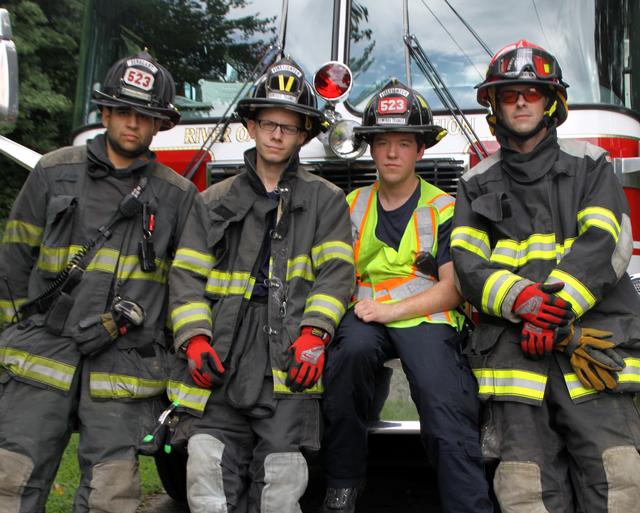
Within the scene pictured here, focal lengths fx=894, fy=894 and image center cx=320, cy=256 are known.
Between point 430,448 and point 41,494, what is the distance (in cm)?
144

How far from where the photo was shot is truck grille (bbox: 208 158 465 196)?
4.02m

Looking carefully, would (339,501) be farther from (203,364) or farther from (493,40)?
(493,40)

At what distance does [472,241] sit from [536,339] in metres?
0.46

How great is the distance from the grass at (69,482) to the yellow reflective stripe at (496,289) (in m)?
2.73

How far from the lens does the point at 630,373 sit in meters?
3.15

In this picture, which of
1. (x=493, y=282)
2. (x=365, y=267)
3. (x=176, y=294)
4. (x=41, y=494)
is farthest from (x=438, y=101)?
(x=41, y=494)

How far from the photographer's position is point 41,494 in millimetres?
3303

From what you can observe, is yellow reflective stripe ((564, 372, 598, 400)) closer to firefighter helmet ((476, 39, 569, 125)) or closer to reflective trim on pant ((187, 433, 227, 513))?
firefighter helmet ((476, 39, 569, 125))

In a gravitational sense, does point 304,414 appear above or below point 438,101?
below

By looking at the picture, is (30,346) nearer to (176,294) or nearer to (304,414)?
(176,294)

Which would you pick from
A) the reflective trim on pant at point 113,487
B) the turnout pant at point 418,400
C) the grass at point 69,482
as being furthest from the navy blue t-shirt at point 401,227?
the grass at point 69,482

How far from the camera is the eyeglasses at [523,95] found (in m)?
3.44

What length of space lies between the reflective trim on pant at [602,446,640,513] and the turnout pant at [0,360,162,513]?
168 centimetres

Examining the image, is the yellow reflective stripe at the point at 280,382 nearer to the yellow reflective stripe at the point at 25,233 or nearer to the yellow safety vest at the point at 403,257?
the yellow safety vest at the point at 403,257
